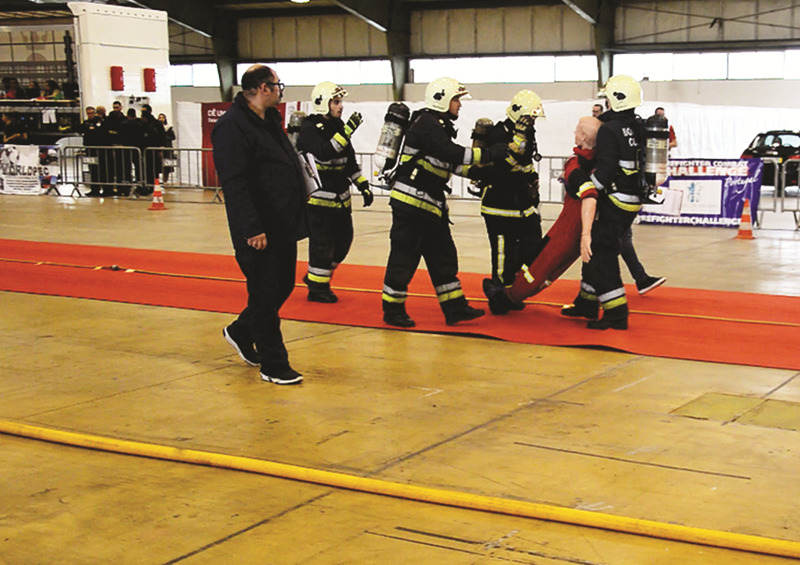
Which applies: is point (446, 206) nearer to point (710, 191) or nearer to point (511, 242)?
point (511, 242)

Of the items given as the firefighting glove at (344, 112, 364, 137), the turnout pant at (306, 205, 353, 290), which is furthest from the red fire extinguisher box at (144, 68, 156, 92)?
the firefighting glove at (344, 112, 364, 137)

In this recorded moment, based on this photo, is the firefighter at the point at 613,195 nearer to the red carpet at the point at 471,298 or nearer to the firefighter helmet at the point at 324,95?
the red carpet at the point at 471,298

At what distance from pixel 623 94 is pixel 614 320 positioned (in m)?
1.70

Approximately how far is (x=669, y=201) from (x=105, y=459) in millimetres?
12469

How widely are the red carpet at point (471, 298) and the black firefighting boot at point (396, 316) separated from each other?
11 cm

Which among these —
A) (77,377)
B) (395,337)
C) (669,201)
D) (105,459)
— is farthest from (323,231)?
(669,201)

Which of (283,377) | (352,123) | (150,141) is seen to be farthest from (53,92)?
(283,377)

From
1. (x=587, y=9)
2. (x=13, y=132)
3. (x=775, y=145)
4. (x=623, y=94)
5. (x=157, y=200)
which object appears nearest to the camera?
(x=623, y=94)

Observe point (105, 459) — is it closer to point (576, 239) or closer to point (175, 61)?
point (576, 239)

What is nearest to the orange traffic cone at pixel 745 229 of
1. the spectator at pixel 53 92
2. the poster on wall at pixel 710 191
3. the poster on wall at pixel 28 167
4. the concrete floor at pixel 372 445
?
the poster on wall at pixel 710 191

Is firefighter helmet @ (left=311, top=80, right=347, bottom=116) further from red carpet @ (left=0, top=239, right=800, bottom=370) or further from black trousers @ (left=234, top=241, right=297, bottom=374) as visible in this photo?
black trousers @ (left=234, top=241, right=297, bottom=374)

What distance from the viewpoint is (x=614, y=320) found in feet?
23.5

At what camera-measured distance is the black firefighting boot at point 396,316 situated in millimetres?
7312

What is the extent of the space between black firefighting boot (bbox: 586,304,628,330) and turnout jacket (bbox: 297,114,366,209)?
8.23 ft
